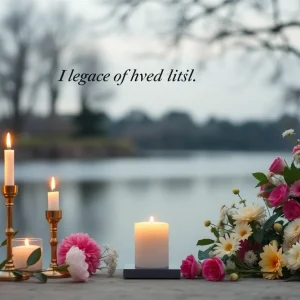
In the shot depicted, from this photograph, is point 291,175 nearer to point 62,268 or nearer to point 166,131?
point 62,268

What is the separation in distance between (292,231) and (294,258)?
0.05 metres

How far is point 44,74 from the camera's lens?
2023 mm

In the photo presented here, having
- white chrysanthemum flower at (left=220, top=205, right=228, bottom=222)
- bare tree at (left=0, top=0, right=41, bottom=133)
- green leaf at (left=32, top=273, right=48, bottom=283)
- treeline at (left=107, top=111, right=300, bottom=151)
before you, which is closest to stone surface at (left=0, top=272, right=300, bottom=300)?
green leaf at (left=32, top=273, right=48, bottom=283)

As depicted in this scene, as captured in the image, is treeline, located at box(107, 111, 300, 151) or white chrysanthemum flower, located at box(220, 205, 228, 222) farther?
treeline, located at box(107, 111, 300, 151)

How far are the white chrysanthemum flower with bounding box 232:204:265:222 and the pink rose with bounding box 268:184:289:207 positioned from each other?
2 cm

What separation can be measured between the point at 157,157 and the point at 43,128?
13.7 inches

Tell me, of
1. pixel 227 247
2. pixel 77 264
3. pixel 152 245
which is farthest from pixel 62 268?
pixel 227 247

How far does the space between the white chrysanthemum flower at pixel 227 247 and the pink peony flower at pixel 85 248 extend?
192 millimetres

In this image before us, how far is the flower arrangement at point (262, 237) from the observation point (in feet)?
3.23

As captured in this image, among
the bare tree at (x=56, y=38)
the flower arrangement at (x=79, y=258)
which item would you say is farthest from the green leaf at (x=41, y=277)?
the bare tree at (x=56, y=38)

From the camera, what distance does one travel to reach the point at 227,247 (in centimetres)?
101

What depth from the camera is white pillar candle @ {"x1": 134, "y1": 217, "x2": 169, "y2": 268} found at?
39.8 inches

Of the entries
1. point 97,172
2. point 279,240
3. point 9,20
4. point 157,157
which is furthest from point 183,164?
point 279,240

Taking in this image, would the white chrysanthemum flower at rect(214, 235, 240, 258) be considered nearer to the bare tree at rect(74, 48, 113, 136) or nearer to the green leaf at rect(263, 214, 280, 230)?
the green leaf at rect(263, 214, 280, 230)
